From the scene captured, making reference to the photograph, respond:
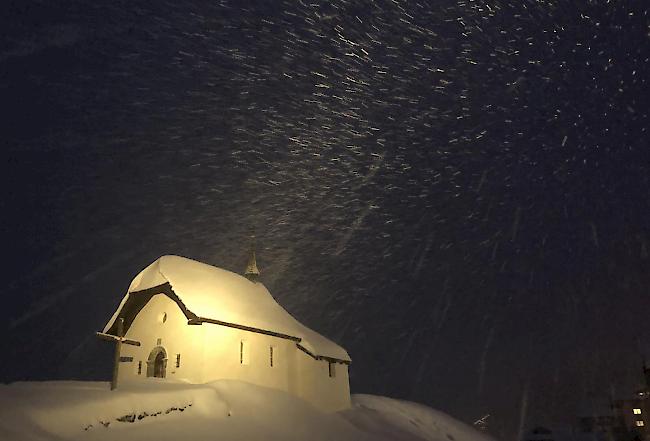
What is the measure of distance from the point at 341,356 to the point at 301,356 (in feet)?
12.7

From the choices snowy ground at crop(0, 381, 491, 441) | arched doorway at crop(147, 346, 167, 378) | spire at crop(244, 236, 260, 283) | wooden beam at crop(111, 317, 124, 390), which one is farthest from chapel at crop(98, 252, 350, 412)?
spire at crop(244, 236, 260, 283)

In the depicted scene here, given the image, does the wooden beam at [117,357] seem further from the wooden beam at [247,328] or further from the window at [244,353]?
the window at [244,353]

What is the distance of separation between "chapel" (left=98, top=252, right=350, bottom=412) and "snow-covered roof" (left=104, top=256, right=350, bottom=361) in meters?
0.05

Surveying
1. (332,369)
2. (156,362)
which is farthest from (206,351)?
(332,369)

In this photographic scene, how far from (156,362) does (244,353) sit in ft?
12.6

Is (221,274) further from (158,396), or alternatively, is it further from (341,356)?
(158,396)

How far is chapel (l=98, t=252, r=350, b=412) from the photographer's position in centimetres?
2336

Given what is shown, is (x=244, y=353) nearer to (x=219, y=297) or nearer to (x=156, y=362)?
(x=219, y=297)

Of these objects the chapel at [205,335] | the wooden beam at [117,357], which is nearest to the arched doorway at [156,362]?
the chapel at [205,335]

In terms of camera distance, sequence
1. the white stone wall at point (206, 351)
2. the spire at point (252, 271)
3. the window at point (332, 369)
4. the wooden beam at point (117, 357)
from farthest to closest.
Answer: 1. the spire at point (252, 271)
2. the window at point (332, 369)
3. the white stone wall at point (206, 351)
4. the wooden beam at point (117, 357)

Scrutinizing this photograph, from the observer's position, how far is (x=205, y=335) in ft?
76.8

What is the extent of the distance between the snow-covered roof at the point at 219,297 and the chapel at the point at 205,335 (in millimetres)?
47

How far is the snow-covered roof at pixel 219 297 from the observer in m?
24.1

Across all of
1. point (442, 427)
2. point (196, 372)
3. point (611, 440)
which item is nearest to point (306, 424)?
point (196, 372)
